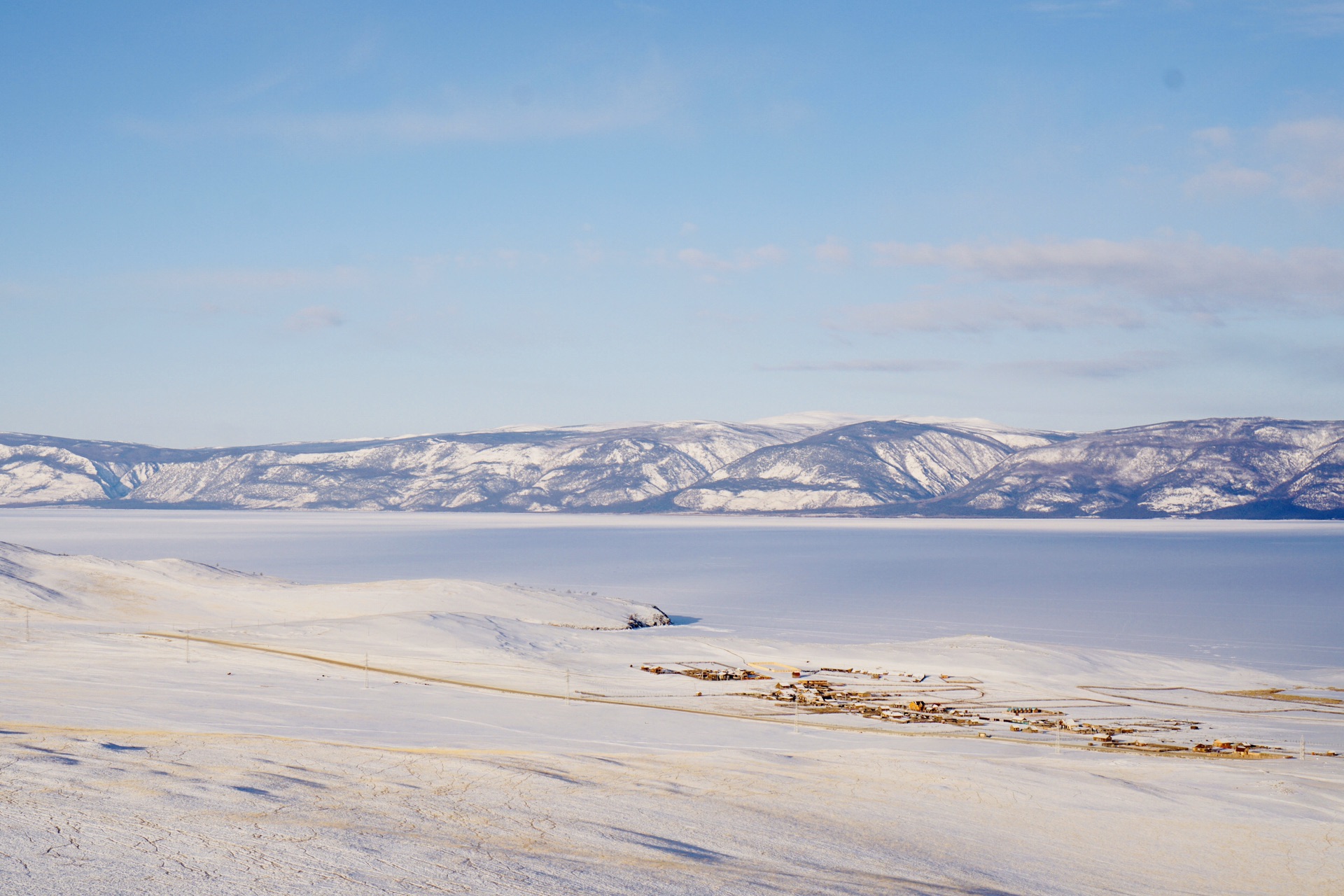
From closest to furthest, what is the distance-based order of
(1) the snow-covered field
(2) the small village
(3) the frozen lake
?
(1) the snow-covered field → (2) the small village → (3) the frozen lake

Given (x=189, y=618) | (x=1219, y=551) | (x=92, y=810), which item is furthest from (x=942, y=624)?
(x=1219, y=551)

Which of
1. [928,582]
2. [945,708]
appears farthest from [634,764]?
[928,582]

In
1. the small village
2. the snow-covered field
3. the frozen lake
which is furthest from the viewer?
the frozen lake

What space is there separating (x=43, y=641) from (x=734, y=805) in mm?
40516

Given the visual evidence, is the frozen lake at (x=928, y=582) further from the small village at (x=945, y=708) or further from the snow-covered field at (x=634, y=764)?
the small village at (x=945, y=708)

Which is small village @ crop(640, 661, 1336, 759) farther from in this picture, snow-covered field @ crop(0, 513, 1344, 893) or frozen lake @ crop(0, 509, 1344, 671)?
frozen lake @ crop(0, 509, 1344, 671)

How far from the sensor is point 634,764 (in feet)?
86.9

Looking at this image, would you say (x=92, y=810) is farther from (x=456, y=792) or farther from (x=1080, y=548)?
(x=1080, y=548)

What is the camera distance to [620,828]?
18.8 m

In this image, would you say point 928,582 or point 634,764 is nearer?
point 634,764

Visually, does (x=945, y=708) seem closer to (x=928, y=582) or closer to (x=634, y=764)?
(x=634, y=764)

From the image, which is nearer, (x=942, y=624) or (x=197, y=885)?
(x=197, y=885)

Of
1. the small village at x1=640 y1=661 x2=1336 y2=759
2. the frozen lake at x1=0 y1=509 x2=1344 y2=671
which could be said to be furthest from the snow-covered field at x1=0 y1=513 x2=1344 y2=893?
the frozen lake at x1=0 y1=509 x2=1344 y2=671

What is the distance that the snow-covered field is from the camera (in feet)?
51.3
